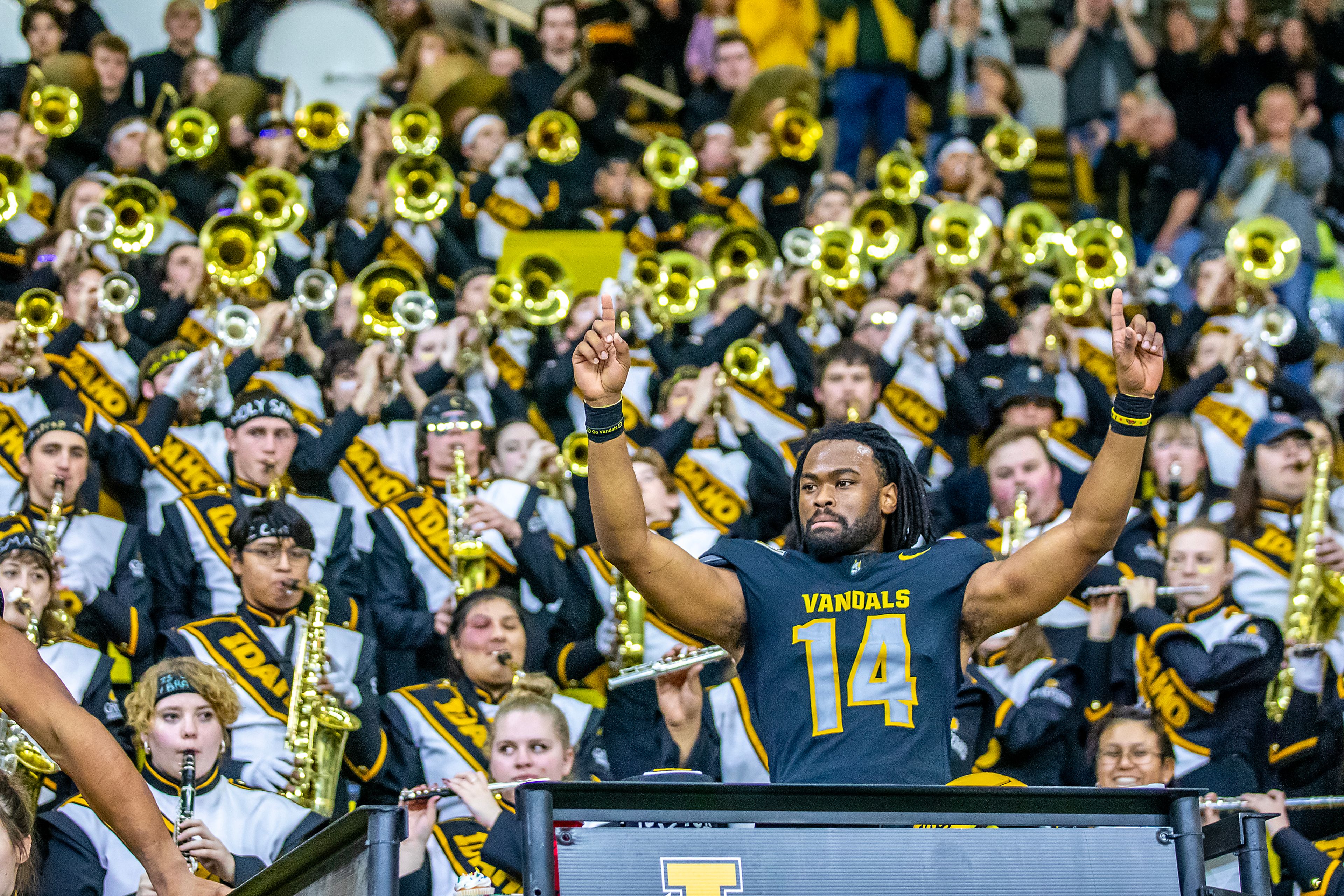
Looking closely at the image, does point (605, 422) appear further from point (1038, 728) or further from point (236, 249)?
point (236, 249)

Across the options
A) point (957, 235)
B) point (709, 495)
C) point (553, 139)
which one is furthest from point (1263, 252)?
point (553, 139)

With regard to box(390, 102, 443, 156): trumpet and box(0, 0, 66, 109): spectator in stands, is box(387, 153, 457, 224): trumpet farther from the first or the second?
box(0, 0, 66, 109): spectator in stands

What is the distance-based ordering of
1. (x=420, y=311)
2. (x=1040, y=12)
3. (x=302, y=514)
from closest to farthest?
(x=302, y=514), (x=420, y=311), (x=1040, y=12)

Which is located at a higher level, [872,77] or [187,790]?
[872,77]

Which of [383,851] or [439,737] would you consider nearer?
[383,851]

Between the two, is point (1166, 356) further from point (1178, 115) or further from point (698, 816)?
point (698, 816)

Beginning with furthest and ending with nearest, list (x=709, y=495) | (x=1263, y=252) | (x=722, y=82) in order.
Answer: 1. (x=722, y=82)
2. (x=1263, y=252)
3. (x=709, y=495)

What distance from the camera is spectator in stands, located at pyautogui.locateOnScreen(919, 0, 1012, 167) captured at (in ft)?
39.8

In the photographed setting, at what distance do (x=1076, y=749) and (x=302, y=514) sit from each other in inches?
117

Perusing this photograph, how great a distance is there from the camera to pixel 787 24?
12.3 metres

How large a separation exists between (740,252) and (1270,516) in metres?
3.51

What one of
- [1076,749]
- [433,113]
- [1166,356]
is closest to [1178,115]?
[1166,356]

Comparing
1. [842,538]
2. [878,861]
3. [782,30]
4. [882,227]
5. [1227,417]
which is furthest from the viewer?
[782,30]

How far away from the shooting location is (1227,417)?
8820 millimetres
